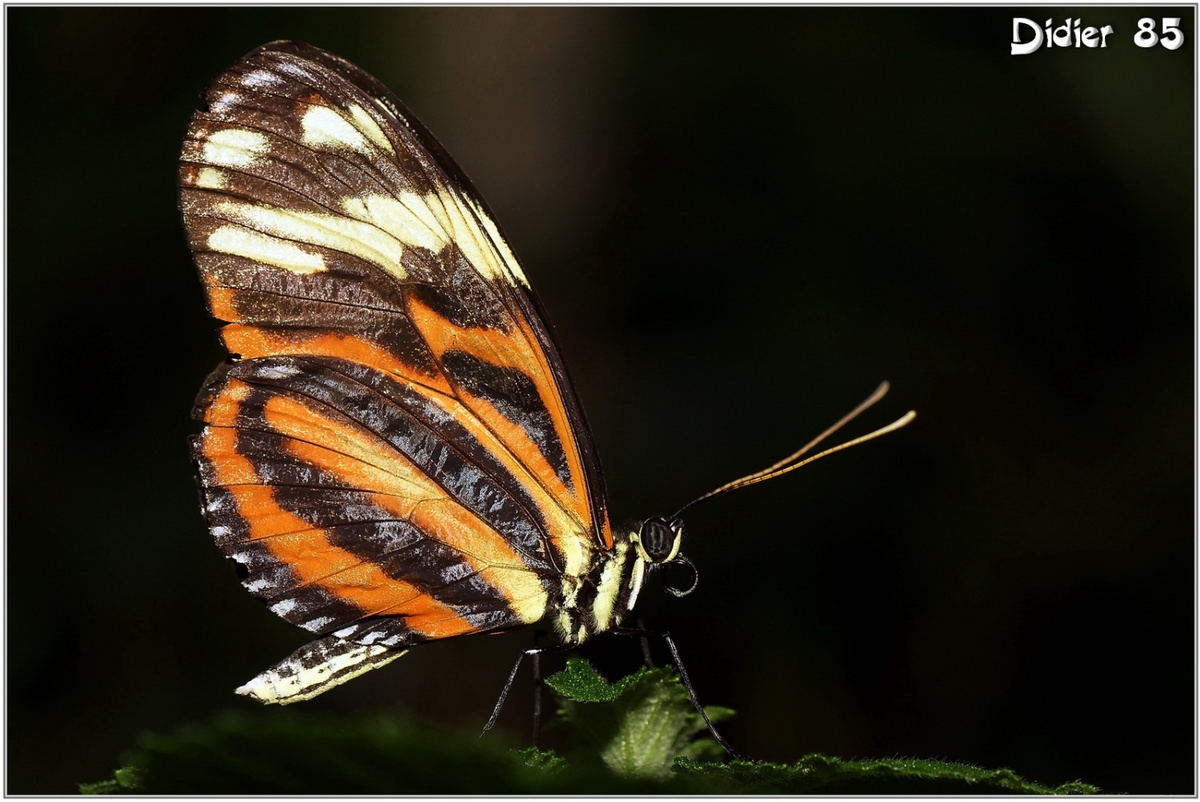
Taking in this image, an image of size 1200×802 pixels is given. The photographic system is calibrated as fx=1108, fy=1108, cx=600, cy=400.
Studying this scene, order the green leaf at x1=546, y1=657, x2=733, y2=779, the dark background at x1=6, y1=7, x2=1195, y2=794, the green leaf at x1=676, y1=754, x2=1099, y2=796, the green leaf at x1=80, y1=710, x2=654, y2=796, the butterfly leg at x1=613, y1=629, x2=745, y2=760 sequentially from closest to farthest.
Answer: the green leaf at x1=80, y1=710, x2=654, y2=796
the green leaf at x1=676, y1=754, x2=1099, y2=796
the green leaf at x1=546, y1=657, x2=733, y2=779
the butterfly leg at x1=613, y1=629, x2=745, y2=760
the dark background at x1=6, y1=7, x2=1195, y2=794

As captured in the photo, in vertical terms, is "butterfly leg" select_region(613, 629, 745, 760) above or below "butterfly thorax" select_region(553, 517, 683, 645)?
below

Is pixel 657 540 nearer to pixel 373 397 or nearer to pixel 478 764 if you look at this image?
pixel 373 397

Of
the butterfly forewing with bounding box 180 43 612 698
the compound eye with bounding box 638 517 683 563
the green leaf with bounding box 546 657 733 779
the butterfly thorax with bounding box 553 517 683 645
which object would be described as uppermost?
the butterfly forewing with bounding box 180 43 612 698

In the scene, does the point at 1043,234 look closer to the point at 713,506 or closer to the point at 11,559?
the point at 713,506

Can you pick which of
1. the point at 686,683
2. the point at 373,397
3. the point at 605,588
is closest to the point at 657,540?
the point at 605,588

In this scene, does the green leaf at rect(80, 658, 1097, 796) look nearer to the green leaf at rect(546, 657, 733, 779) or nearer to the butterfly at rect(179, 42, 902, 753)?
the green leaf at rect(546, 657, 733, 779)

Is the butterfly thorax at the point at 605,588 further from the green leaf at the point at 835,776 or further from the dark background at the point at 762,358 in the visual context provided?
the dark background at the point at 762,358

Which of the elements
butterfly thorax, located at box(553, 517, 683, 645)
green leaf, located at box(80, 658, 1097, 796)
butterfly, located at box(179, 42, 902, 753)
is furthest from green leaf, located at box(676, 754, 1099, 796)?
butterfly, located at box(179, 42, 902, 753)

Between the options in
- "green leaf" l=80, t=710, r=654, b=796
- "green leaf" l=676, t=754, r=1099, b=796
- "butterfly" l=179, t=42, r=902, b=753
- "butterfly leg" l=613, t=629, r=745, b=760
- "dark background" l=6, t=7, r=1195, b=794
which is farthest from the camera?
"dark background" l=6, t=7, r=1195, b=794
